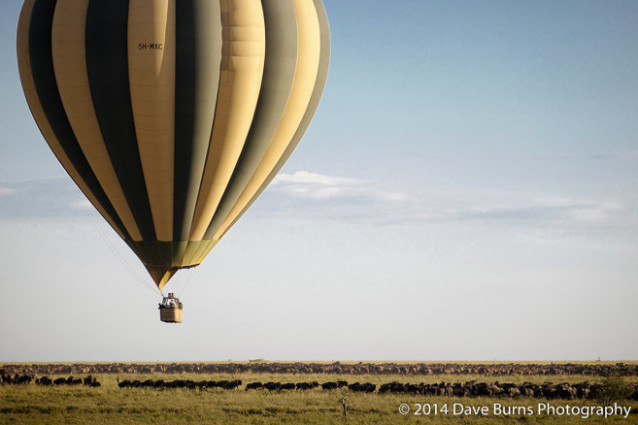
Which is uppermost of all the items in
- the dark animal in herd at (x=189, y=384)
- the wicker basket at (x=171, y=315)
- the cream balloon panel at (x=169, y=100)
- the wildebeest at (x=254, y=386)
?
the cream balloon panel at (x=169, y=100)

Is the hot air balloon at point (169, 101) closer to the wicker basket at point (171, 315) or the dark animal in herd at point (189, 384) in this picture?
the wicker basket at point (171, 315)

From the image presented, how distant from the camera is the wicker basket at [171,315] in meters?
32.0

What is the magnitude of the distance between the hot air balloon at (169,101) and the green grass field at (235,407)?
25.4ft

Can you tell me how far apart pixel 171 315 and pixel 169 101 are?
911 centimetres

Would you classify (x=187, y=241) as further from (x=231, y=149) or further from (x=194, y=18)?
(x=194, y=18)

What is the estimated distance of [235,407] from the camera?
37156mm

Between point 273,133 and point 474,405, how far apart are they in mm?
16869

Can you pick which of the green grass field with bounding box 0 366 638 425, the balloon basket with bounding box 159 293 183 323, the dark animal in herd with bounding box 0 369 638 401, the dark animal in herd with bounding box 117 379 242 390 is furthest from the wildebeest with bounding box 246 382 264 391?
the balloon basket with bounding box 159 293 183 323

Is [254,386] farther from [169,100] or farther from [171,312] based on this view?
[169,100]

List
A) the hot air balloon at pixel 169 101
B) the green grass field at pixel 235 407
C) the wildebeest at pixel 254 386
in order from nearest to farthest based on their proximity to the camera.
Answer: the hot air balloon at pixel 169 101
the green grass field at pixel 235 407
the wildebeest at pixel 254 386

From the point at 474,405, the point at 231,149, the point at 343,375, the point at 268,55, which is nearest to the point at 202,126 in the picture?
the point at 231,149

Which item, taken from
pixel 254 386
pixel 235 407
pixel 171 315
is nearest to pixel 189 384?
pixel 254 386

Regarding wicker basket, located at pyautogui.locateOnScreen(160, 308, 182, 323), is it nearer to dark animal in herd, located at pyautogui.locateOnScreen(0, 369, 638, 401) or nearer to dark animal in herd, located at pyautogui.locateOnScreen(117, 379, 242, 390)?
dark animal in herd, located at pyautogui.locateOnScreen(0, 369, 638, 401)

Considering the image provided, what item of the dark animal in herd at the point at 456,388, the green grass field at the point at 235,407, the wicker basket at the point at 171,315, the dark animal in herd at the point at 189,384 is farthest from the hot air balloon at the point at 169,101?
the dark animal in herd at the point at 456,388
